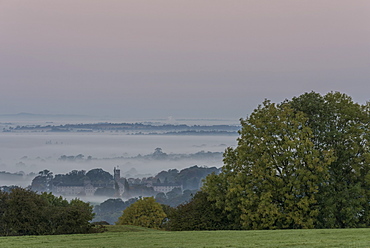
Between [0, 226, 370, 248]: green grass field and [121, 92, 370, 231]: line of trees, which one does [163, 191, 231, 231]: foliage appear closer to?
[121, 92, 370, 231]: line of trees

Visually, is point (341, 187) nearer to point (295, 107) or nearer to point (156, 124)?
point (295, 107)

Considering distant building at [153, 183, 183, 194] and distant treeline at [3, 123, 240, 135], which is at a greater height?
distant treeline at [3, 123, 240, 135]

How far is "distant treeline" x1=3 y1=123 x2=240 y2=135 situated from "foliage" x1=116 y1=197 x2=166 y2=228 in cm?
12497

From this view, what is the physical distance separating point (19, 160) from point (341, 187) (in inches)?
7559

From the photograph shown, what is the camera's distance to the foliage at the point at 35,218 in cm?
2294

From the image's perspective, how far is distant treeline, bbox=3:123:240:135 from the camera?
17375 centimetres

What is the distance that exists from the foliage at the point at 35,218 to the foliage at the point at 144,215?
1543 cm

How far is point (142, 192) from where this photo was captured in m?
147

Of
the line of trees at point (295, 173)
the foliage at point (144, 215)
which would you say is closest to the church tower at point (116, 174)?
the foliage at point (144, 215)

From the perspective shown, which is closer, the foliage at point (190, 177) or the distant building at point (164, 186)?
the distant building at point (164, 186)

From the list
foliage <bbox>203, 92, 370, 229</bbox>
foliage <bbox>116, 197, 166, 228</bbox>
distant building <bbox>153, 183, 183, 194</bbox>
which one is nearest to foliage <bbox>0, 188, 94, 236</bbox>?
foliage <bbox>203, 92, 370, 229</bbox>

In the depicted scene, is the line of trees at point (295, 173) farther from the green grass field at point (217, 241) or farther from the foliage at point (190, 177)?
the foliage at point (190, 177)

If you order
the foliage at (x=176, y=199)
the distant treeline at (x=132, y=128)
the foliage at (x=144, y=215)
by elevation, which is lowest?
the foliage at (x=144, y=215)

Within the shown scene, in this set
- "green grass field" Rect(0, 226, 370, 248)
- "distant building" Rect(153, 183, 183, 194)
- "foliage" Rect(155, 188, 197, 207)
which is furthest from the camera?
"distant building" Rect(153, 183, 183, 194)
